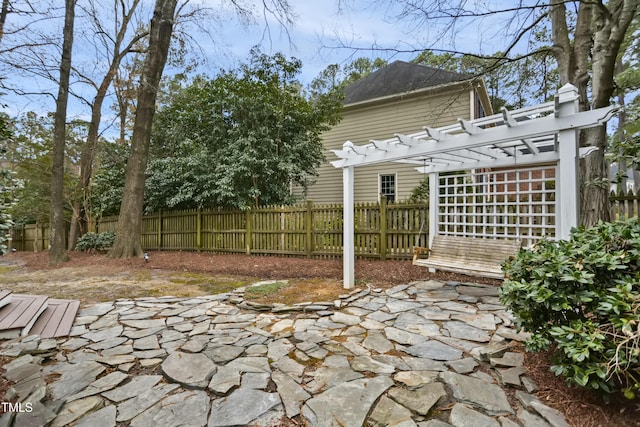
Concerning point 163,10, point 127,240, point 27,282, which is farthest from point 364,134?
point 27,282

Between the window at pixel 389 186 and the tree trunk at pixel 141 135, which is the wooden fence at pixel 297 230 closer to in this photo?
the tree trunk at pixel 141 135

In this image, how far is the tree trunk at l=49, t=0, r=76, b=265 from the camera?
7.48 meters

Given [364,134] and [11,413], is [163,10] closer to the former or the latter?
[364,134]

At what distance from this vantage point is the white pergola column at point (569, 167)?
9.15 ft

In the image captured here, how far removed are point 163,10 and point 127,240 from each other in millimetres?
6049

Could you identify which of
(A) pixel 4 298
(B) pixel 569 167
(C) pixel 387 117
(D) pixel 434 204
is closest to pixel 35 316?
(A) pixel 4 298

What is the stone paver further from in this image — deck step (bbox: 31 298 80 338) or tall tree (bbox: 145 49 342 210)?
tall tree (bbox: 145 49 342 210)

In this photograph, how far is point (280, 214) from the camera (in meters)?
7.64

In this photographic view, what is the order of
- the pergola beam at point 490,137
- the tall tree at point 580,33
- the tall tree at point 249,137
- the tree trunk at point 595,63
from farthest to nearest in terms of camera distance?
the tall tree at point 249,137, the tree trunk at point 595,63, the tall tree at point 580,33, the pergola beam at point 490,137

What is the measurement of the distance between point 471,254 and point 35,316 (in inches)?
216

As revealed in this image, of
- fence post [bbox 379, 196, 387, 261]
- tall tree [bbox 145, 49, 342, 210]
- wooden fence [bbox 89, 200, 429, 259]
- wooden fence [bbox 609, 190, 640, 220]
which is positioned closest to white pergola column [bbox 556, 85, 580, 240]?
wooden fence [bbox 609, 190, 640, 220]

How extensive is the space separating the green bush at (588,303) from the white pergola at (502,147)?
1120 mm

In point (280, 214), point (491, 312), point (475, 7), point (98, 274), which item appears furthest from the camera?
point (280, 214)

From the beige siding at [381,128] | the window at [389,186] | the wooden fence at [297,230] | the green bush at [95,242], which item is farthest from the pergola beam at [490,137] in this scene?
the green bush at [95,242]
